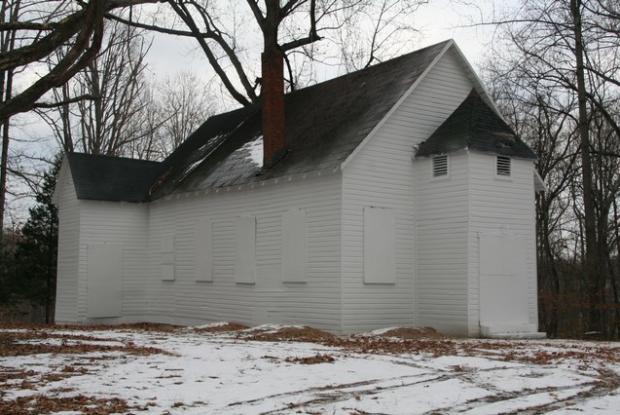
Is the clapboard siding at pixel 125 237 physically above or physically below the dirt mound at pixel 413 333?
above

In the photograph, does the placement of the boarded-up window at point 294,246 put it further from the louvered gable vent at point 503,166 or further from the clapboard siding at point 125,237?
the clapboard siding at point 125,237

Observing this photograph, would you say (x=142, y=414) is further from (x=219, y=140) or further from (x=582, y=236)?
(x=582, y=236)

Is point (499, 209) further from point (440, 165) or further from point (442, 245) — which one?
point (440, 165)

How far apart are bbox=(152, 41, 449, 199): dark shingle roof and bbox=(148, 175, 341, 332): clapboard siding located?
56cm

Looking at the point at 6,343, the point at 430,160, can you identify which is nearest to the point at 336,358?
the point at 6,343

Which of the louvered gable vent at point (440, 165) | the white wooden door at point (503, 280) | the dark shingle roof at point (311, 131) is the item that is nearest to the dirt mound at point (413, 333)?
the white wooden door at point (503, 280)

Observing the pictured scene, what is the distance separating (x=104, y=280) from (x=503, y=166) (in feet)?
46.0

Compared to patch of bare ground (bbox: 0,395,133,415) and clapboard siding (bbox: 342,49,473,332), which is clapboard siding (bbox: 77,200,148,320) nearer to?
clapboard siding (bbox: 342,49,473,332)

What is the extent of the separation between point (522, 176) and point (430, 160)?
2.42m

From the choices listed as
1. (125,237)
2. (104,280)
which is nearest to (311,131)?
(125,237)

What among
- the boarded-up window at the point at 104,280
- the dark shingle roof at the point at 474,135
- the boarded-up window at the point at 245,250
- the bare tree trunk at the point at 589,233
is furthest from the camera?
the boarded-up window at the point at 104,280

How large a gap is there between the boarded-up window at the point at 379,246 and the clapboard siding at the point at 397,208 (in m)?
0.15

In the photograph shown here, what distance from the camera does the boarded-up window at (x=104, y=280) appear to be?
2641 cm

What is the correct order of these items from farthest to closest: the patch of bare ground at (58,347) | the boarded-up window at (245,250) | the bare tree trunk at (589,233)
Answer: the bare tree trunk at (589,233) < the boarded-up window at (245,250) < the patch of bare ground at (58,347)
